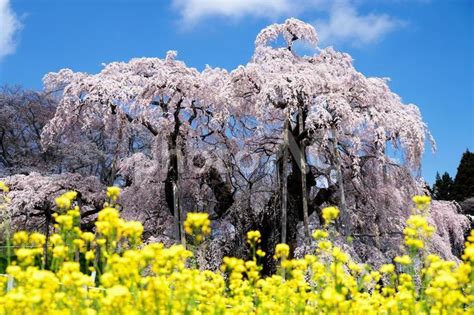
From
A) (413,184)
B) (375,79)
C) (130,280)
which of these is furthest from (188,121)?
(130,280)

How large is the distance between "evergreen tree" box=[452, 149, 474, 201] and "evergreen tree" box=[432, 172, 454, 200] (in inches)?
22.2

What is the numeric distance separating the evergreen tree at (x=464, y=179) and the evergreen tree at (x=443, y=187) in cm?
56

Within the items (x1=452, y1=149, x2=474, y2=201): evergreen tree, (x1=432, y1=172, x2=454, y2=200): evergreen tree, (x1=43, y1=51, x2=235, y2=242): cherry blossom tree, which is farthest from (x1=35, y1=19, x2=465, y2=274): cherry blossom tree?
(x1=432, y1=172, x2=454, y2=200): evergreen tree

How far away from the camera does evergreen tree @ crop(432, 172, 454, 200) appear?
3759 cm

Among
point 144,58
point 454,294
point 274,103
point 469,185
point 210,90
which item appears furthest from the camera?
point 469,185

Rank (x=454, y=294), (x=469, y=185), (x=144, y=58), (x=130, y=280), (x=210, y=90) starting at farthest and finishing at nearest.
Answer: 1. (x=469, y=185)
2. (x=144, y=58)
3. (x=210, y=90)
4. (x=130, y=280)
5. (x=454, y=294)

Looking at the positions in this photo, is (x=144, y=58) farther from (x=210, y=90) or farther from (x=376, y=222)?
(x=376, y=222)

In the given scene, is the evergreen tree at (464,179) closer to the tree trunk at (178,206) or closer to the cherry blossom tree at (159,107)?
the cherry blossom tree at (159,107)

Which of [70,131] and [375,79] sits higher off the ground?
[375,79]

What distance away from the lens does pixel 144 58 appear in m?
15.1

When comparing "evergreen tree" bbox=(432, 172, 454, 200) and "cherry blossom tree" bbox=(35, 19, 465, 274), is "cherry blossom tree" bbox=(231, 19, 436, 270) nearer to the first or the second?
"cherry blossom tree" bbox=(35, 19, 465, 274)

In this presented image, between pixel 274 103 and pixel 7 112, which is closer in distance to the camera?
pixel 274 103

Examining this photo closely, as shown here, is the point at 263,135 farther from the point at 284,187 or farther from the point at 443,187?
the point at 443,187

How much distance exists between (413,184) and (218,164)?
199 inches
